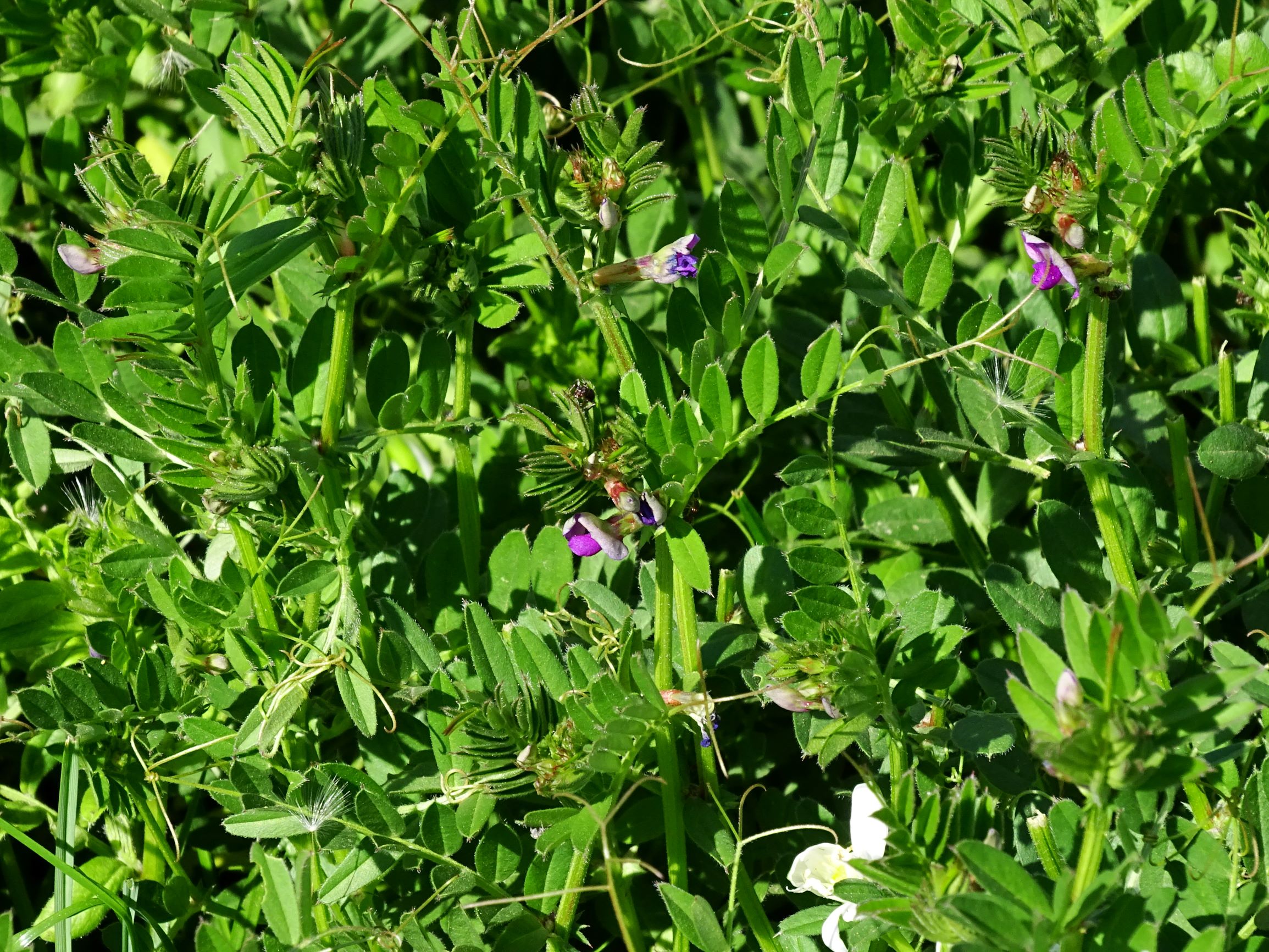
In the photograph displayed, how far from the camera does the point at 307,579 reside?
62.3 inches

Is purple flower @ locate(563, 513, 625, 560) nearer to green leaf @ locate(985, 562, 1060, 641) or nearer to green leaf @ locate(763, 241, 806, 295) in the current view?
green leaf @ locate(763, 241, 806, 295)

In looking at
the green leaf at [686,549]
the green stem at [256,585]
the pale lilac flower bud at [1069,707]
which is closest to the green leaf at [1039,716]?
the pale lilac flower bud at [1069,707]

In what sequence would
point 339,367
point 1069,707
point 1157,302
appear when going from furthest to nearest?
Result: point 1157,302 < point 339,367 < point 1069,707

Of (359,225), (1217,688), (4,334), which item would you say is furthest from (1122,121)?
(4,334)

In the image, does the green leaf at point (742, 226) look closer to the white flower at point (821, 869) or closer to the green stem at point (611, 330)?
the green stem at point (611, 330)

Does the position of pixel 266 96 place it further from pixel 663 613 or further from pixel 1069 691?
pixel 1069 691

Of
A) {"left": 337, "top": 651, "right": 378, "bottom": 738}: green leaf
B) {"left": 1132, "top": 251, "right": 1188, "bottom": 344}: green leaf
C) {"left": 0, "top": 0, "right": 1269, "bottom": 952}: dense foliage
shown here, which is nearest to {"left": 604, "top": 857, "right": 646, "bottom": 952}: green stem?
{"left": 0, "top": 0, "right": 1269, "bottom": 952}: dense foliage

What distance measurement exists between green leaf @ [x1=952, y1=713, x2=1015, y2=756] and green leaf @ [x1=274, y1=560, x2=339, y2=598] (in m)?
0.81

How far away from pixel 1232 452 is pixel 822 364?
0.59 m

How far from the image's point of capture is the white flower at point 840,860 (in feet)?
4.75

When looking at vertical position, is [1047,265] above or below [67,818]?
above

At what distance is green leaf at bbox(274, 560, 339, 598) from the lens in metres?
1.55

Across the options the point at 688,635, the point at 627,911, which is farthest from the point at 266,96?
the point at 627,911

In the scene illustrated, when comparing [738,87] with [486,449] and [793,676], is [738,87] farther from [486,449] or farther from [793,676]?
[793,676]
